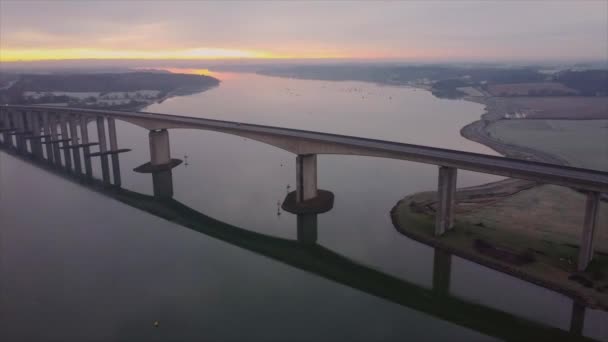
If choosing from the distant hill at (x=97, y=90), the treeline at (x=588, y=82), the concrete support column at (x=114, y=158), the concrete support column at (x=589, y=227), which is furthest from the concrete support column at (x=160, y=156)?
the treeline at (x=588, y=82)

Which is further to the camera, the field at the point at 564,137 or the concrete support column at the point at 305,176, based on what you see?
the field at the point at 564,137

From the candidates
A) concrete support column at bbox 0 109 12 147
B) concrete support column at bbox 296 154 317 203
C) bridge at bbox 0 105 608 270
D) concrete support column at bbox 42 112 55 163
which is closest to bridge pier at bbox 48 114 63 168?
bridge at bbox 0 105 608 270

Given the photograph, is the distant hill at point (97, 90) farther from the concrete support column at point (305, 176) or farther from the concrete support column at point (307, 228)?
the concrete support column at point (307, 228)

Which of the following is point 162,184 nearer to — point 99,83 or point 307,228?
point 307,228

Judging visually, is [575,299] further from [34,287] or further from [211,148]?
[211,148]

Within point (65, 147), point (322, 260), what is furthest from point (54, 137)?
point (322, 260)
